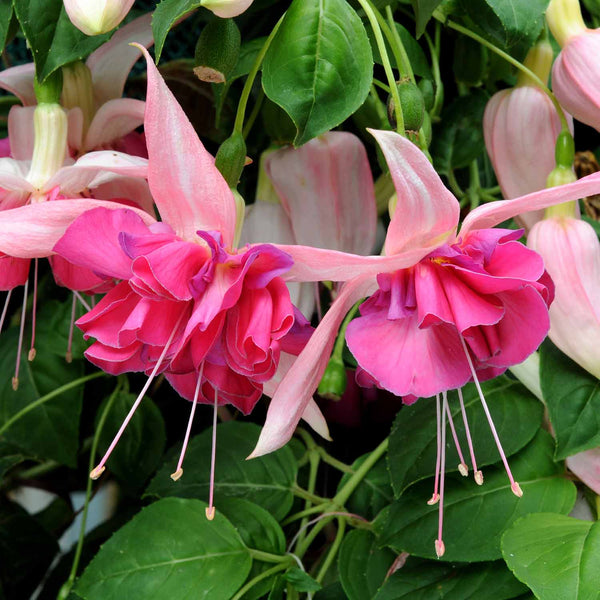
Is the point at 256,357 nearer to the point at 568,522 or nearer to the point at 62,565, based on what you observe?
the point at 568,522

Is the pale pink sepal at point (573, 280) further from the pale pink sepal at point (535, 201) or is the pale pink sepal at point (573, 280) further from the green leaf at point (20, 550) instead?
the green leaf at point (20, 550)

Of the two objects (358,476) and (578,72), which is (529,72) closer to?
(578,72)

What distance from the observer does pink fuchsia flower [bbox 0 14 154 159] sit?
57 cm

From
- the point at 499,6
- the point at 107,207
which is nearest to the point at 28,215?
the point at 107,207

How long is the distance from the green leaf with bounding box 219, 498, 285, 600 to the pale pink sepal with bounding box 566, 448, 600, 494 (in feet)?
0.75

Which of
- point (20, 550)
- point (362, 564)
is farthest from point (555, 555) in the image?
point (20, 550)

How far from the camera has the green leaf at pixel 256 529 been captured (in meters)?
0.64


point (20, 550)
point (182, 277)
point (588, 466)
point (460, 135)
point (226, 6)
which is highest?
point (226, 6)

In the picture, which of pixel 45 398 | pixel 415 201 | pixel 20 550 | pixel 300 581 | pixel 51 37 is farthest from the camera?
pixel 20 550

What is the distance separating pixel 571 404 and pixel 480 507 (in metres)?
0.10

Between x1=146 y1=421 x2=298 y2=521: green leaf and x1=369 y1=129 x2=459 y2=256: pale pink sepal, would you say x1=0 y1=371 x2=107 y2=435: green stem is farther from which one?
x1=369 y1=129 x2=459 y2=256: pale pink sepal

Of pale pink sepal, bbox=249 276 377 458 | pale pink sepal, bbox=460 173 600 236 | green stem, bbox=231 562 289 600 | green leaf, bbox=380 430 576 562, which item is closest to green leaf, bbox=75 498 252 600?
green stem, bbox=231 562 289 600

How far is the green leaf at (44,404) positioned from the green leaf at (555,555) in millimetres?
430

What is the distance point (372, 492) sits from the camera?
0.70m
